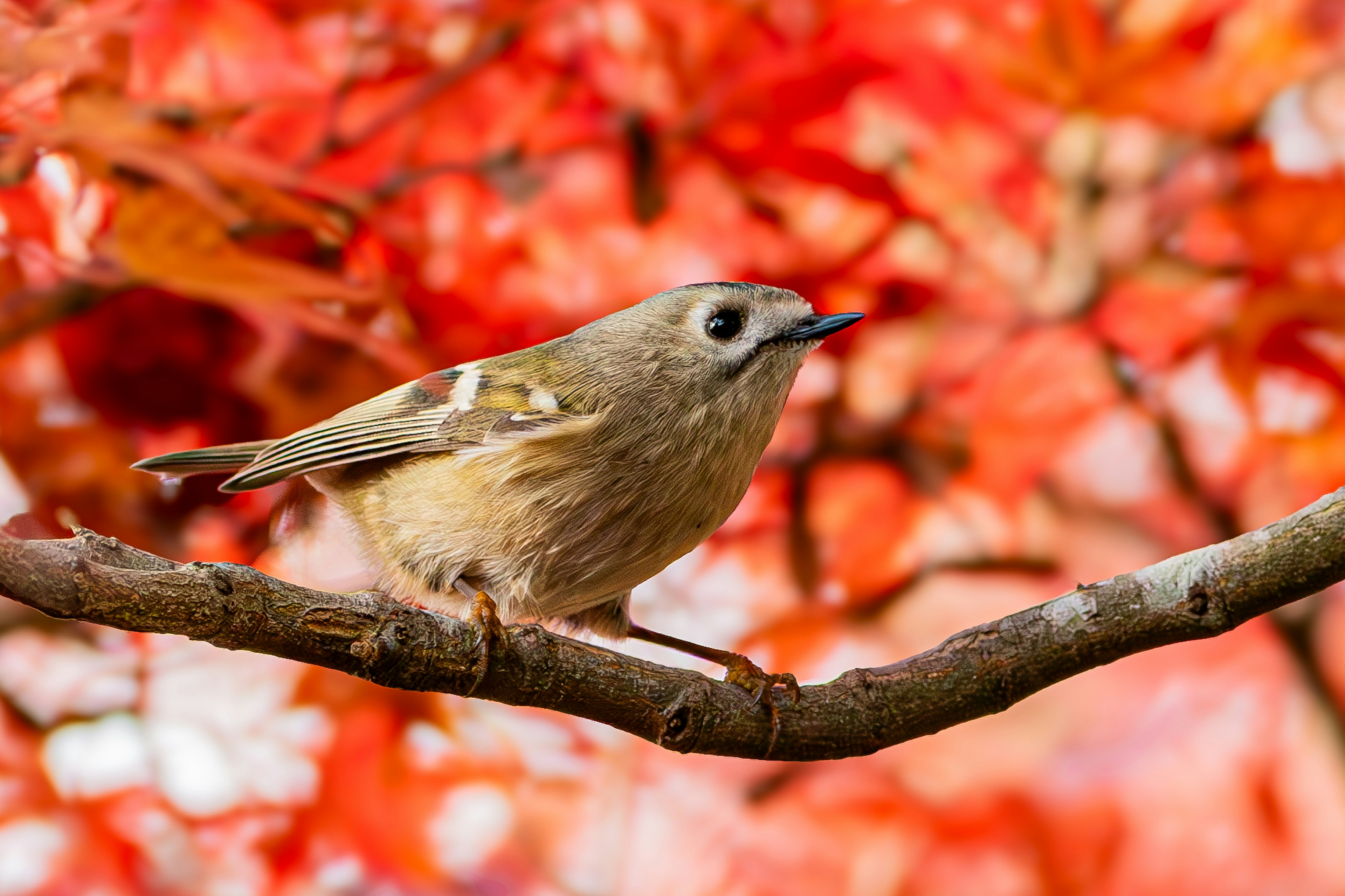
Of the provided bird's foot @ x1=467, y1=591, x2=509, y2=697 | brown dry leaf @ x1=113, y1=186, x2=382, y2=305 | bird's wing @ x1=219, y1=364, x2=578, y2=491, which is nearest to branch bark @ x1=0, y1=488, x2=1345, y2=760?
bird's foot @ x1=467, y1=591, x2=509, y2=697

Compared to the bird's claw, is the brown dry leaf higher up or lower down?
higher up

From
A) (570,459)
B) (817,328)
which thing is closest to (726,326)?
(817,328)

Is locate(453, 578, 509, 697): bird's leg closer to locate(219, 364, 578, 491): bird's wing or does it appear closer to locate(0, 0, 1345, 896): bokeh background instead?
locate(219, 364, 578, 491): bird's wing

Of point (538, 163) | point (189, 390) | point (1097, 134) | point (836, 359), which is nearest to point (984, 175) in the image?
point (1097, 134)

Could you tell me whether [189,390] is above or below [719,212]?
below

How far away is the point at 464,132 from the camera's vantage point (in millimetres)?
1408

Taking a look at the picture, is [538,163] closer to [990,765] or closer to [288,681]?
[288,681]

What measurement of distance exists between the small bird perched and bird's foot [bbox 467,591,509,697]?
1 cm

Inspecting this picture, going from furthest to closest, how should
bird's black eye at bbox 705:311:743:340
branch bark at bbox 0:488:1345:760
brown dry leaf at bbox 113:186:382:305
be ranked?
brown dry leaf at bbox 113:186:382:305 < bird's black eye at bbox 705:311:743:340 < branch bark at bbox 0:488:1345:760

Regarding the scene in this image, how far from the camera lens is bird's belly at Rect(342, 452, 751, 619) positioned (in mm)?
835

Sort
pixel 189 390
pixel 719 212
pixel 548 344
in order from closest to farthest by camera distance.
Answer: pixel 548 344
pixel 189 390
pixel 719 212

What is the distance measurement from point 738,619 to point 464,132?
2.39ft

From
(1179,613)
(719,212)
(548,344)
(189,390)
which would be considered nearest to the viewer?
(1179,613)

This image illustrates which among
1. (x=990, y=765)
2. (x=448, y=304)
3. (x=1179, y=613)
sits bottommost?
(x=1179, y=613)
